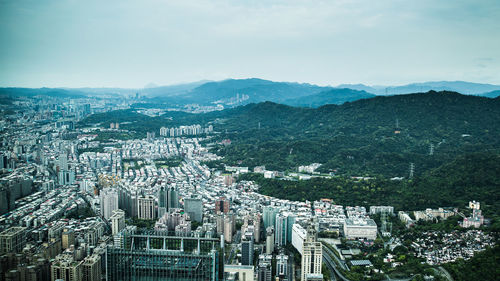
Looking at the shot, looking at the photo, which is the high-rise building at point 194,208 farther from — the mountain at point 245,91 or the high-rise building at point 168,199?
the mountain at point 245,91

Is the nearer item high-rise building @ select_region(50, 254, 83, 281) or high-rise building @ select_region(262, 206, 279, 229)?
high-rise building @ select_region(50, 254, 83, 281)

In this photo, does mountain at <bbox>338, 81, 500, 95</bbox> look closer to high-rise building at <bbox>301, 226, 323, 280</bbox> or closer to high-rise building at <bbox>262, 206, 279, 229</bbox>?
high-rise building at <bbox>262, 206, 279, 229</bbox>

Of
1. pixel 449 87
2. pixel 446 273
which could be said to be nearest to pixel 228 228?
pixel 446 273

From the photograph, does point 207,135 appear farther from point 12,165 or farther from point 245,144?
point 12,165

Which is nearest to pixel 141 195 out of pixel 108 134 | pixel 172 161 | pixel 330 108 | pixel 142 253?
pixel 142 253

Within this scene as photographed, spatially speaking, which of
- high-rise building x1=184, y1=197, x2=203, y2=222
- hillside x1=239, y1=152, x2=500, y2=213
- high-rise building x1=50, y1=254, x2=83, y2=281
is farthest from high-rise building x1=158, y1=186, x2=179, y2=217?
high-rise building x1=50, y1=254, x2=83, y2=281

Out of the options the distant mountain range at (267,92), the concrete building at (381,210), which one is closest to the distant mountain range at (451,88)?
the distant mountain range at (267,92)

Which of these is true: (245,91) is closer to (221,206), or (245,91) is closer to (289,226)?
(221,206)
